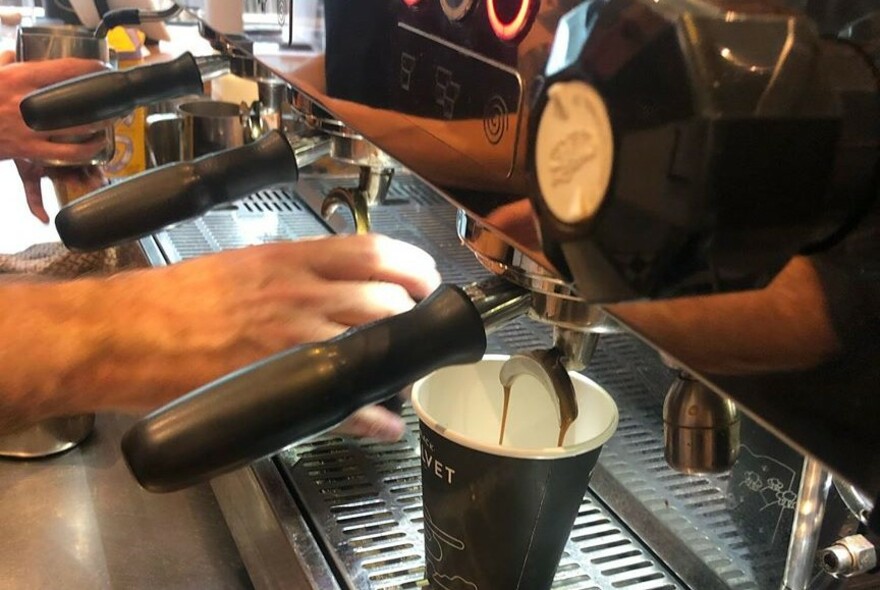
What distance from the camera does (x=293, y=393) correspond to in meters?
0.30

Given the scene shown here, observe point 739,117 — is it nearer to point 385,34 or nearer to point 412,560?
point 385,34

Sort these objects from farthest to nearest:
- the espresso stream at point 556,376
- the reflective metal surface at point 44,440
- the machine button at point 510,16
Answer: the reflective metal surface at point 44,440
the espresso stream at point 556,376
the machine button at point 510,16

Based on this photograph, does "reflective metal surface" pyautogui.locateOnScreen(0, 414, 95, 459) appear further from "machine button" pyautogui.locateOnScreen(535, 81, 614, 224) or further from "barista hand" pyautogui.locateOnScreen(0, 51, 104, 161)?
"machine button" pyautogui.locateOnScreen(535, 81, 614, 224)

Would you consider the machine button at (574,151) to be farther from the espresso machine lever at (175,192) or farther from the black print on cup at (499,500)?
the espresso machine lever at (175,192)

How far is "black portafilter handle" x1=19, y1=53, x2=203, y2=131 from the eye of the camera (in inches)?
23.8

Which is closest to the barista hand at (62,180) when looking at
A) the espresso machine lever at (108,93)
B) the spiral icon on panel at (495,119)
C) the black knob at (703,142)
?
the espresso machine lever at (108,93)

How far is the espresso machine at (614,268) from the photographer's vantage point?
156mm

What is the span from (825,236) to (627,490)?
0.38 meters

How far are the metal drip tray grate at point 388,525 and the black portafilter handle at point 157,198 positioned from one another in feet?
0.53

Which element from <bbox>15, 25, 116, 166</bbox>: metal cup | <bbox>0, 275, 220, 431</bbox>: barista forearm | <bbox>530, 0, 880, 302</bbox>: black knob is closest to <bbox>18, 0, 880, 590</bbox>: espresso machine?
<bbox>530, 0, 880, 302</bbox>: black knob

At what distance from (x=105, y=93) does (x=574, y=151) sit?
1.76 feet

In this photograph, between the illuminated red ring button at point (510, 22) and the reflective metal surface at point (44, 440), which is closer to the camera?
the illuminated red ring button at point (510, 22)

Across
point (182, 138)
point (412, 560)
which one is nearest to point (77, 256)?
point (182, 138)

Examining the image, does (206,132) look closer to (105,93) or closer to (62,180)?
(62,180)
